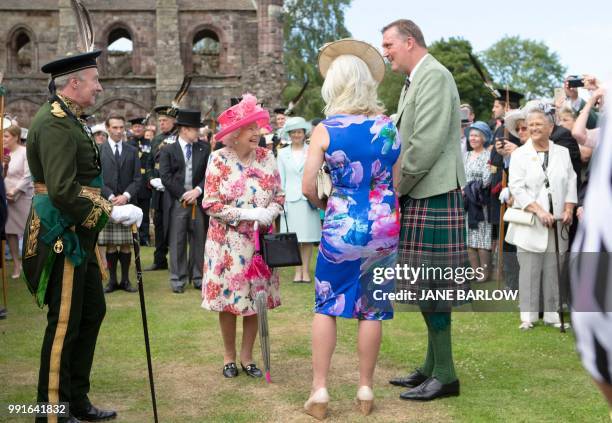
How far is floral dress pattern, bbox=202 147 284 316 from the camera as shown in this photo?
6.07 m

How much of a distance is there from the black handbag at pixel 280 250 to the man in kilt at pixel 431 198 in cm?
84

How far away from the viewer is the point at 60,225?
4.70 metres

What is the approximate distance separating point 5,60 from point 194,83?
1019 centimetres

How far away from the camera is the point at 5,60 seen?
127 ft

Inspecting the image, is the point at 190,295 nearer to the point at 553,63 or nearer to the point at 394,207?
the point at 394,207

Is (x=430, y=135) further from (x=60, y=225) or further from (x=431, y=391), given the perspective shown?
(x=60, y=225)

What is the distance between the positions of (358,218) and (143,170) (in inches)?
398

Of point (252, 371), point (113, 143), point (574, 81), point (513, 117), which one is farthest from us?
point (113, 143)

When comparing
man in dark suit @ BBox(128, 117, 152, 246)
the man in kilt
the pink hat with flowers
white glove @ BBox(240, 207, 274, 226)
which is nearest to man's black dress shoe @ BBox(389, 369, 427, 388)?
the man in kilt

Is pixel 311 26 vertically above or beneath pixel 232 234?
above

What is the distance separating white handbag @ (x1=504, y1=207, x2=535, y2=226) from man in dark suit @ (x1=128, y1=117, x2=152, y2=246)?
8.09m

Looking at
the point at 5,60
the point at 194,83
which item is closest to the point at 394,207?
the point at 194,83

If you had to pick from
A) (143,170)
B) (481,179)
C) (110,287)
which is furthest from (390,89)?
(110,287)

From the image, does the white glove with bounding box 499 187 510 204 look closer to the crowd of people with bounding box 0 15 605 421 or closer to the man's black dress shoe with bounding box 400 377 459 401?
the crowd of people with bounding box 0 15 605 421
